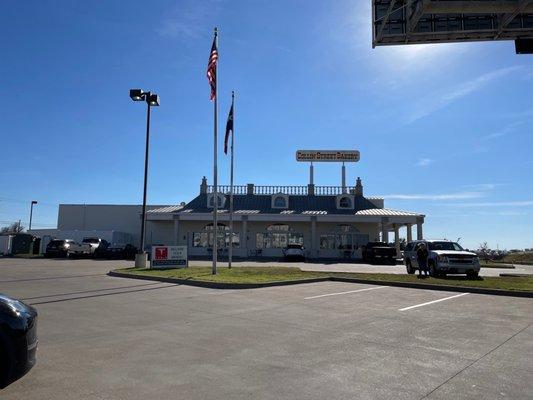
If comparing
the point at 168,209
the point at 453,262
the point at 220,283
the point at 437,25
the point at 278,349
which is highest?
the point at 437,25

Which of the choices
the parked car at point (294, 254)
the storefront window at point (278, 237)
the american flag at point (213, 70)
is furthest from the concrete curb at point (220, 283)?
the storefront window at point (278, 237)

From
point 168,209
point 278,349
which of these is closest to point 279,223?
point 168,209

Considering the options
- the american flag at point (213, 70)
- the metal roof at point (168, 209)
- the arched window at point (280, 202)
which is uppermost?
the american flag at point (213, 70)

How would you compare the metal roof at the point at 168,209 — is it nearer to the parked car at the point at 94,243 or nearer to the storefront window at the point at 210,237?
the storefront window at the point at 210,237

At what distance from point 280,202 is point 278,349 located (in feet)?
132

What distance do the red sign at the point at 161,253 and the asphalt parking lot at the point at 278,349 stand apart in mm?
10139

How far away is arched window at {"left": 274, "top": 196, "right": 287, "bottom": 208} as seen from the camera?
154ft

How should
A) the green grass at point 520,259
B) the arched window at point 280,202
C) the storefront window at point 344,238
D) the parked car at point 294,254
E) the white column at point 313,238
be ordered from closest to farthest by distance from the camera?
the parked car at point 294,254 < the white column at point 313,238 < the storefront window at point 344,238 < the arched window at point 280,202 < the green grass at point 520,259

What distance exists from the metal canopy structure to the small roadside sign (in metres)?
13.4

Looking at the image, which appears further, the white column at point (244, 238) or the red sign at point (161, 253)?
the white column at point (244, 238)

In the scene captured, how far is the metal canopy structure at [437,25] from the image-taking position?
1802cm

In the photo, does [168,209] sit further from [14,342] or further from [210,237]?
[14,342]

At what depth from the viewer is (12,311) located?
16.3ft

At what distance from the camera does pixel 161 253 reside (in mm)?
23672
